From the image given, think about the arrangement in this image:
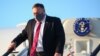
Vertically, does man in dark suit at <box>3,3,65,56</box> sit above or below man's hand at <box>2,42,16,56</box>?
above

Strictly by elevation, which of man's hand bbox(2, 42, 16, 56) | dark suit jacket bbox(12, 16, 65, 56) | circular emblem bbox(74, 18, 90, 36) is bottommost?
circular emblem bbox(74, 18, 90, 36)

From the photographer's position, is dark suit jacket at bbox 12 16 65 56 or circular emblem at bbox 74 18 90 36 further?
circular emblem at bbox 74 18 90 36

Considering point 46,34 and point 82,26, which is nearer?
point 46,34

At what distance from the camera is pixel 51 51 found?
4.18 metres

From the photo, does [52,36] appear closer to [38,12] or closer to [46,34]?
[46,34]

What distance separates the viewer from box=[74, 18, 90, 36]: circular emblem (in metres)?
10.3

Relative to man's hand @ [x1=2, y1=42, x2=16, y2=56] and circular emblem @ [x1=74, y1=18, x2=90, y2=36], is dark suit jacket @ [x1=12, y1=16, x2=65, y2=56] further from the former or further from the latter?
circular emblem @ [x1=74, y1=18, x2=90, y2=36]

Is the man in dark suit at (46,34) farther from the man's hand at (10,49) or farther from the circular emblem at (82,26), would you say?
the circular emblem at (82,26)

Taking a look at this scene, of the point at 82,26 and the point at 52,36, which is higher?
the point at 52,36

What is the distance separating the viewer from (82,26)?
1063cm

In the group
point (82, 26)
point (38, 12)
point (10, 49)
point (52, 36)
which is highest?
point (38, 12)

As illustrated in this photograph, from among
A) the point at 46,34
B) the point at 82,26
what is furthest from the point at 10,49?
the point at 82,26

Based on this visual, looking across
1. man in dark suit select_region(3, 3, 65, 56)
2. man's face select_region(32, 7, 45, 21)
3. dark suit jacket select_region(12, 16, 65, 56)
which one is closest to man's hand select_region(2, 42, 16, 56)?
man in dark suit select_region(3, 3, 65, 56)

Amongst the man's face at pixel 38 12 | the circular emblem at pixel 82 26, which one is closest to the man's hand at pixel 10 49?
the man's face at pixel 38 12
